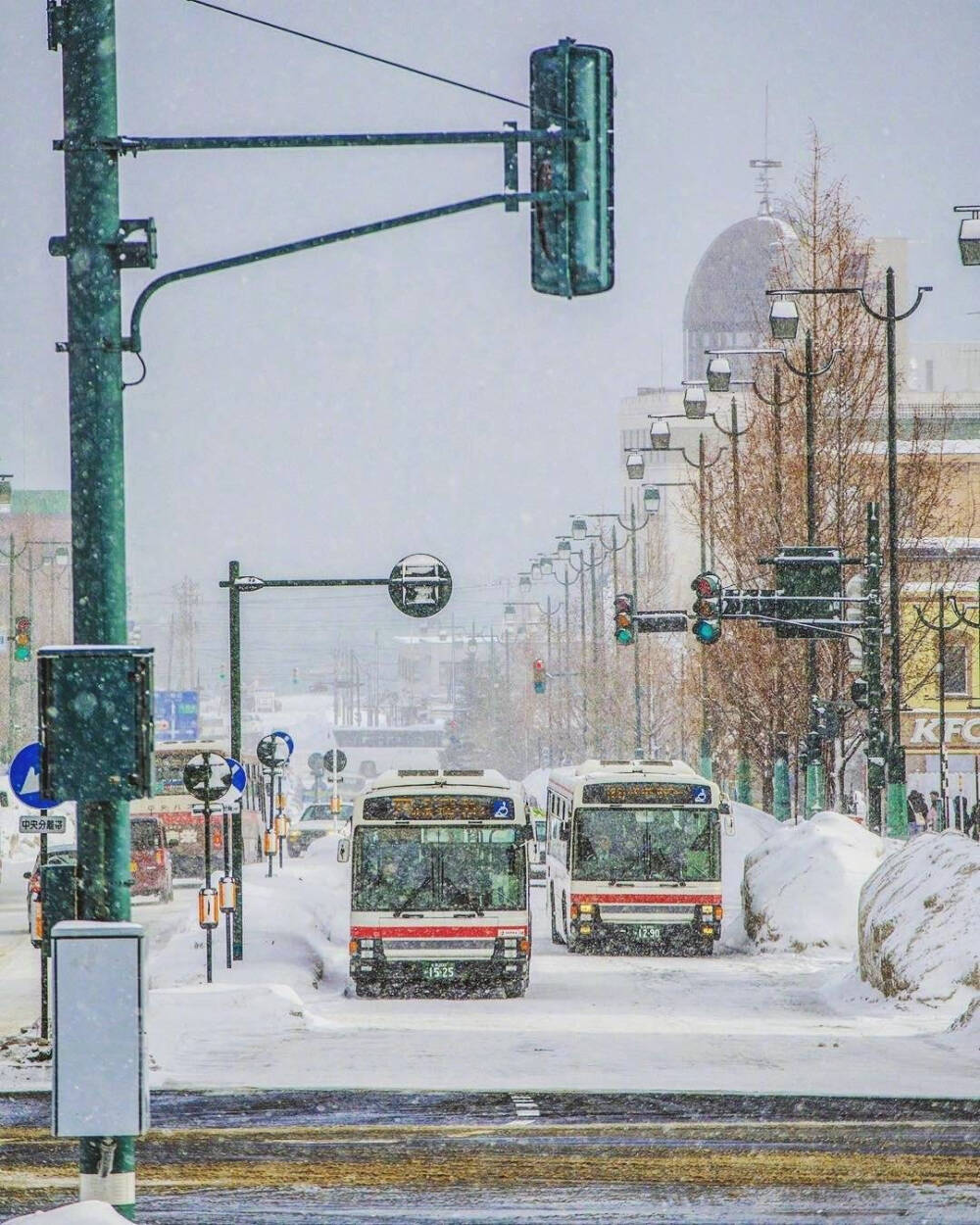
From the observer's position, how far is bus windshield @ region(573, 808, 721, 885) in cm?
3262

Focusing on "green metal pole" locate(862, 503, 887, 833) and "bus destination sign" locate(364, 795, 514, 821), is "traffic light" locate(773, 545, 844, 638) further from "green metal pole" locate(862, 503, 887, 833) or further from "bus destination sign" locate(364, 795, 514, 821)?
"bus destination sign" locate(364, 795, 514, 821)

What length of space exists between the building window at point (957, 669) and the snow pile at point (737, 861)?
85.3ft

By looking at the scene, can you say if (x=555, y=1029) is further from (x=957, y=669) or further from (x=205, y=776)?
(x=957, y=669)

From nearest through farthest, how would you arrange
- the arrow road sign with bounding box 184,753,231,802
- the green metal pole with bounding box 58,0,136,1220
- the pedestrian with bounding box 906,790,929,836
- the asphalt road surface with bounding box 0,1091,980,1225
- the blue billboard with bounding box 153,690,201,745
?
1. the green metal pole with bounding box 58,0,136,1220
2. the asphalt road surface with bounding box 0,1091,980,1225
3. the arrow road sign with bounding box 184,753,231,802
4. the pedestrian with bounding box 906,790,929,836
5. the blue billboard with bounding box 153,690,201,745

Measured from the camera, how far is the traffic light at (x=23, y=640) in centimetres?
4675

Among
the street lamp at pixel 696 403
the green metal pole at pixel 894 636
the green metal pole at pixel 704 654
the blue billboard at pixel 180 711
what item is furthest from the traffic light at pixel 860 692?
the blue billboard at pixel 180 711

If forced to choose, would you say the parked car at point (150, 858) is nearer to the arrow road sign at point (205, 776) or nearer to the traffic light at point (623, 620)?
the traffic light at point (623, 620)

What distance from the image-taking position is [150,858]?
1774 inches

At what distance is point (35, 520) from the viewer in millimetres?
169250

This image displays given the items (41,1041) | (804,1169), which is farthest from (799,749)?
(804,1169)

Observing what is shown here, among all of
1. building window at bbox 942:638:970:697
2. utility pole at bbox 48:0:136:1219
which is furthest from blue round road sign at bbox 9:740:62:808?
building window at bbox 942:638:970:697

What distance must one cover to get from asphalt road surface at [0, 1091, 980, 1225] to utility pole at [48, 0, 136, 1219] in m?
2.94

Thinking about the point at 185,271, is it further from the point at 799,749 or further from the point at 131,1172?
the point at 799,749

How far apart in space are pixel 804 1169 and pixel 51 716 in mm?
6178
